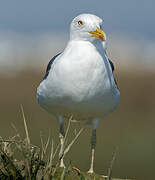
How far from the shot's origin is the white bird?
776cm

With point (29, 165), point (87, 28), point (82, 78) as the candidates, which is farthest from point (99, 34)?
point (29, 165)

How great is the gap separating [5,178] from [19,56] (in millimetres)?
28748

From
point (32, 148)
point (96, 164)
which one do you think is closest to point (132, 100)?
point (96, 164)

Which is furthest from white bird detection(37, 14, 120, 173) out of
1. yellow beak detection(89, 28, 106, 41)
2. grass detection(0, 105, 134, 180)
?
grass detection(0, 105, 134, 180)

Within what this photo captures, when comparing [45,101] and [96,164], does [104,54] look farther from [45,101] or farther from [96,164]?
[96,164]

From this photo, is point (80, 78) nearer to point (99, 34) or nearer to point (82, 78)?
point (82, 78)

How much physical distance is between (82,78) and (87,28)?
0.68 metres

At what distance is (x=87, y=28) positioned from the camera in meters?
8.01

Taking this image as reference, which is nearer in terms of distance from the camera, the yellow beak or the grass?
the grass

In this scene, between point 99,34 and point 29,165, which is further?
point 99,34

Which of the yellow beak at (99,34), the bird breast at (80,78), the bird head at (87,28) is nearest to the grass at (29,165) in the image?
the bird breast at (80,78)

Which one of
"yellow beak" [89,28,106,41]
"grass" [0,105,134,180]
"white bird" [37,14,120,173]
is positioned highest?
"yellow beak" [89,28,106,41]

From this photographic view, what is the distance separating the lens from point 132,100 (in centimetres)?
2198

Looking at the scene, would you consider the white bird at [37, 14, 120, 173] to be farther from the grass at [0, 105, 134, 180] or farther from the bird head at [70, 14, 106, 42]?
the grass at [0, 105, 134, 180]
